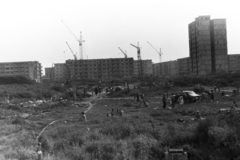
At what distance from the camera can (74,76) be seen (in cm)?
10612

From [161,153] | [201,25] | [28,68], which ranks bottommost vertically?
[161,153]

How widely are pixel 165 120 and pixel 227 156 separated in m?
5.61

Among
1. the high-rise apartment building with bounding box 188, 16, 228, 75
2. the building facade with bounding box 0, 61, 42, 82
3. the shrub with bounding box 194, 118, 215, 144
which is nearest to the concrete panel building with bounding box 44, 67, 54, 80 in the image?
the building facade with bounding box 0, 61, 42, 82

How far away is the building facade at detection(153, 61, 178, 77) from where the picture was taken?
12119cm

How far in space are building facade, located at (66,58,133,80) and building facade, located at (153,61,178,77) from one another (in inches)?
1105

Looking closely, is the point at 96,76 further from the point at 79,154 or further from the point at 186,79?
the point at 79,154

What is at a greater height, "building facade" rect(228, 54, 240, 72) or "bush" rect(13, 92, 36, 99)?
"building facade" rect(228, 54, 240, 72)

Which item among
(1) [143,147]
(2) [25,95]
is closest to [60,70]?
(2) [25,95]

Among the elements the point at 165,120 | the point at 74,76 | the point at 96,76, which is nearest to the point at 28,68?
the point at 74,76

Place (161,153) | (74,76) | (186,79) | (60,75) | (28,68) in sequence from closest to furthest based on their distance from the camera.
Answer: (161,153)
(186,79)
(28,68)
(74,76)
(60,75)

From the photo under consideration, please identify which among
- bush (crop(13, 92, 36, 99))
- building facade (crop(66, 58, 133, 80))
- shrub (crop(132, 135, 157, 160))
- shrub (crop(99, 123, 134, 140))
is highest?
building facade (crop(66, 58, 133, 80))

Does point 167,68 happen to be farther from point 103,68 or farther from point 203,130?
point 203,130

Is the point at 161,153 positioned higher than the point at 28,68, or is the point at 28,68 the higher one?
the point at 28,68

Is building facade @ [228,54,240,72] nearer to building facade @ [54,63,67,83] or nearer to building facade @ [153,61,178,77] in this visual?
building facade @ [153,61,178,77]
